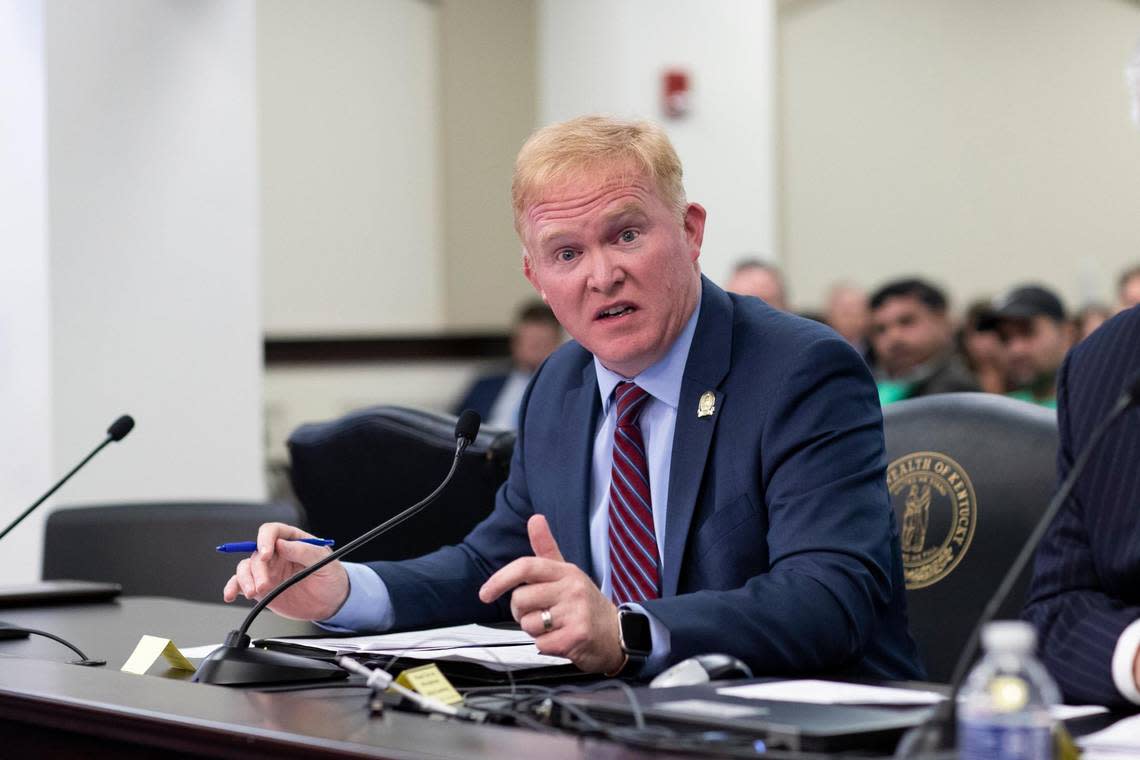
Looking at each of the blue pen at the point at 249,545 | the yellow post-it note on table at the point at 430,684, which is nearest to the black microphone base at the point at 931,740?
the yellow post-it note on table at the point at 430,684

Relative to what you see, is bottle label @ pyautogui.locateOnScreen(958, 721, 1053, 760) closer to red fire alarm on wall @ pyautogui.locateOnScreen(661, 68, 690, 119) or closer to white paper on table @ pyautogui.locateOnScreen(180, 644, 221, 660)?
white paper on table @ pyautogui.locateOnScreen(180, 644, 221, 660)

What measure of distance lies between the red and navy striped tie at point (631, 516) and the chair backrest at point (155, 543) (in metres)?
1.03

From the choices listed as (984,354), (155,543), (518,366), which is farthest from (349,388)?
(155,543)

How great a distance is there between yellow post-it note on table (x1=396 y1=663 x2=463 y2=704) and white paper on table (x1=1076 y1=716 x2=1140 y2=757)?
537 mm

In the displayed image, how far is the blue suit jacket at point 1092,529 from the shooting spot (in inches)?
62.4

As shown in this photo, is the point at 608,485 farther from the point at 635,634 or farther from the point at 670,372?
the point at 635,634

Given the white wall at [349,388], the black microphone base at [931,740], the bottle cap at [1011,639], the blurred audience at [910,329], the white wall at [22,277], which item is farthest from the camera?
the white wall at [349,388]

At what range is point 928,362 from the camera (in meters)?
5.41

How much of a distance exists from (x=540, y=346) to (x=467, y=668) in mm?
5255

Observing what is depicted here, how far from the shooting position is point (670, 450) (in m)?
1.95

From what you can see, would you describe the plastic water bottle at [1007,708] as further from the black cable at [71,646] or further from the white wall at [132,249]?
the white wall at [132,249]

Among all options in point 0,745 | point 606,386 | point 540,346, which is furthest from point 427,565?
point 540,346

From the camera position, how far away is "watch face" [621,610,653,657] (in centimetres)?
159

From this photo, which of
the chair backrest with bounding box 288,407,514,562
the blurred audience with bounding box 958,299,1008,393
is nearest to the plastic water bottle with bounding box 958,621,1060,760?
the chair backrest with bounding box 288,407,514,562
